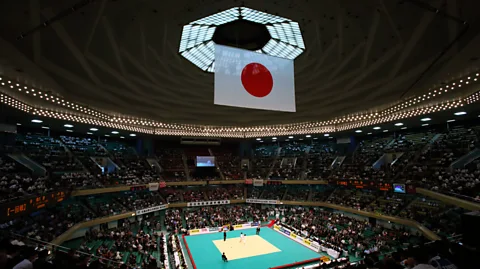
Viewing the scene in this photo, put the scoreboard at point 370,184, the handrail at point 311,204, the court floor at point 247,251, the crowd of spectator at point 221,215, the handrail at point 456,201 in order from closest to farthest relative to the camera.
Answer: the handrail at point 456,201, the handrail at point 311,204, the court floor at point 247,251, the scoreboard at point 370,184, the crowd of spectator at point 221,215

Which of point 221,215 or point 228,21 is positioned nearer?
point 228,21

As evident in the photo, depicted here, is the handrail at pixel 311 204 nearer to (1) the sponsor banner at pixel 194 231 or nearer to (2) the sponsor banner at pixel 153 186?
(2) the sponsor banner at pixel 153 186

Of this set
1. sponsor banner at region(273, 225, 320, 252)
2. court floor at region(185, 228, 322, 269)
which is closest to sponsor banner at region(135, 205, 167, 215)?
court floor at region(185, 228, 322, 269)

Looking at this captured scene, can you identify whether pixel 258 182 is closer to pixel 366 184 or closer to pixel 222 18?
pixel 366 184

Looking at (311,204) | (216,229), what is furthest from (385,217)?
(216,229)

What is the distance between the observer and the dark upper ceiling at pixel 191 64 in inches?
465

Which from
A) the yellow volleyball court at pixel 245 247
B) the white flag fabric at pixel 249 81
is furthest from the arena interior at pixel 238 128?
A: the yellow volleyball court at pixel 245 247

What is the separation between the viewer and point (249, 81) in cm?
1133

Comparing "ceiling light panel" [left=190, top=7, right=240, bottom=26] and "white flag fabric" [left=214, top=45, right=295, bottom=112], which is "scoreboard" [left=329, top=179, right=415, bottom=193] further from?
"ceiling light panel" [left=190, top=7, right=240, bottom=26]

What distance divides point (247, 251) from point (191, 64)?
17265mm

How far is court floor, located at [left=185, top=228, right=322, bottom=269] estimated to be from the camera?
21391 millimetres

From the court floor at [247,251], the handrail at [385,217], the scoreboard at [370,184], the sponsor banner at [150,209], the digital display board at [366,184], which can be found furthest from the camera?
the sponsor banner at [150,209]

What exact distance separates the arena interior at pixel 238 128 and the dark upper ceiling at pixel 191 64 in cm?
12

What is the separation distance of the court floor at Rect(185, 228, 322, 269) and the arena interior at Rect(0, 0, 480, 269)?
26cm
